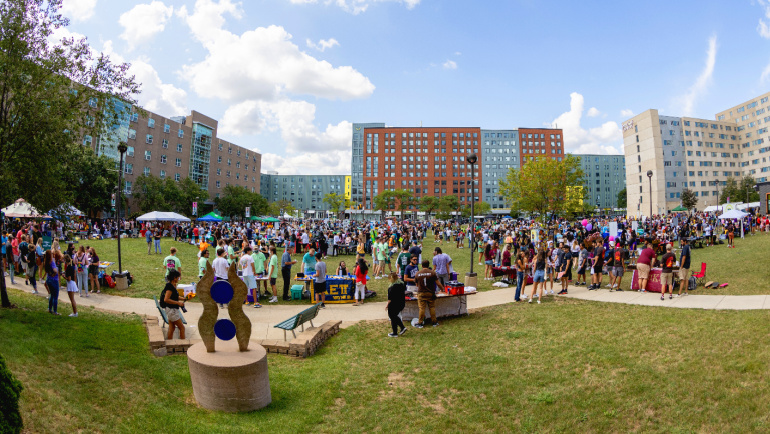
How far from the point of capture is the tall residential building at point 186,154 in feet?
196

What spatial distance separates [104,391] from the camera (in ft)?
19.4

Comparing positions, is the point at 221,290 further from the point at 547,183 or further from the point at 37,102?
the point at 547,183

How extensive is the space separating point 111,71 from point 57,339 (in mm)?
6921

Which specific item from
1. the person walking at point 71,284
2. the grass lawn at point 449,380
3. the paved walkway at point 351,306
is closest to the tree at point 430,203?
the paved walkway at point 351,306

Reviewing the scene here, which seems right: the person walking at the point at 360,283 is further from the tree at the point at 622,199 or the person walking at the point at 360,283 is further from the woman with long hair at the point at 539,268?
the tree at the point at 622,199

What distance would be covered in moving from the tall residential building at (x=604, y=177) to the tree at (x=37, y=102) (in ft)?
542

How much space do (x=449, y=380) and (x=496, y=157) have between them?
132640 mm

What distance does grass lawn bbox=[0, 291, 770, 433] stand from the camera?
5.56 m

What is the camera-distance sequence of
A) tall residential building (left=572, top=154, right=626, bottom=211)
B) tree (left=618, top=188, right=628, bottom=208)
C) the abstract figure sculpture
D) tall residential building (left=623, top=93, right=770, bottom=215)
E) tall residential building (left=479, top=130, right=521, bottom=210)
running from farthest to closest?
tall residential building (left=572, top=154, right=626, bottom=211) < tree (left=618, top=188, right=628, bottom=208) < tall residential building (left=479, top=130, right=521, bottom=210) < tall residential building (left=623, top=93, right=770, bottom=215) < the abstract figure sculpture

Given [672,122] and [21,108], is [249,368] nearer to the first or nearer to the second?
[21,108]

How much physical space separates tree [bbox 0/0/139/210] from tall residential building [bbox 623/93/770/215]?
96954 millimetres

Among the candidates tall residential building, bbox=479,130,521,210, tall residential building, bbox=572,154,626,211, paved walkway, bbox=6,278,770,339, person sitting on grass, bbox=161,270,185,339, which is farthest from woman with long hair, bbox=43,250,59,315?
tall residential building, bbox=572,154,626,211

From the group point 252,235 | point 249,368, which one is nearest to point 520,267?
point 249,368

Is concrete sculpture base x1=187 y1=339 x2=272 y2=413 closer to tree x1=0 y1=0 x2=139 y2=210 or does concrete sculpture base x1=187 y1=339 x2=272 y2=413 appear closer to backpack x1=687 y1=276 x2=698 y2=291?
tree x1=0 y1=0 x2=139 y2=210
